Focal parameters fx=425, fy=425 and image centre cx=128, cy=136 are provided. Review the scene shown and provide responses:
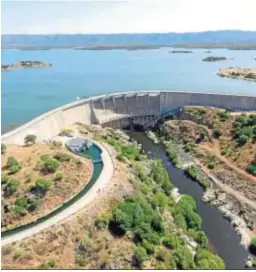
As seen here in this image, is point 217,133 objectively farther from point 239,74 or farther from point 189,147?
point 239,74

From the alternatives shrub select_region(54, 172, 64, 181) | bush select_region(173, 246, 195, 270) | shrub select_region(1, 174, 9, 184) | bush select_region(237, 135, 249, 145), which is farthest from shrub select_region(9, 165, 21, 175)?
bush select_region(237, 135, 249, 145)

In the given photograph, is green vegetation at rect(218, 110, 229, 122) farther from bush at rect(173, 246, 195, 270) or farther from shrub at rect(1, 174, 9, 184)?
shrub at rect(1, 174, 9, 184)

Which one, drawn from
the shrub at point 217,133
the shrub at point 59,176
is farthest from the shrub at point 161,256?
the shrub at point 217,133

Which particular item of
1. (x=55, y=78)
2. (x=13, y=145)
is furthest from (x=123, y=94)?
(x=55, y=78)

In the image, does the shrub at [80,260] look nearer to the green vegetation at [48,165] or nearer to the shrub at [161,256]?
the shrub at [161,256]

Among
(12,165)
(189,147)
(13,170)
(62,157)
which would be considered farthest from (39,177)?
(189,147)

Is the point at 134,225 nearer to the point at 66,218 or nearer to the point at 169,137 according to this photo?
the point at 66,218
